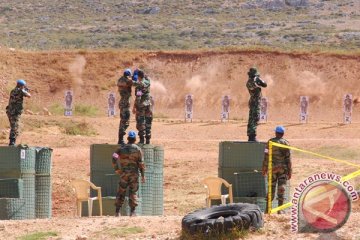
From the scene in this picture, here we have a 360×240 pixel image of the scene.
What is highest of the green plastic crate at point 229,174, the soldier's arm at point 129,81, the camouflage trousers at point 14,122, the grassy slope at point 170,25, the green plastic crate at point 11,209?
the grassy slope at point 170,25

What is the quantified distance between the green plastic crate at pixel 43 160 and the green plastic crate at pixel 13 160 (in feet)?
1.26

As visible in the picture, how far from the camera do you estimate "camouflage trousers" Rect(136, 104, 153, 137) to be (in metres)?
22.5

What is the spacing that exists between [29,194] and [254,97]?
16.2 ft

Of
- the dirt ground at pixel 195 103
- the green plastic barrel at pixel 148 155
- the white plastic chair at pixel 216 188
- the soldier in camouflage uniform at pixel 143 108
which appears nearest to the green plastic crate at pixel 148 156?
the green plastic barrel at pixel 148 155

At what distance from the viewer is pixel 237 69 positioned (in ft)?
197

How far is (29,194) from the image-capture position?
2183 centimetres

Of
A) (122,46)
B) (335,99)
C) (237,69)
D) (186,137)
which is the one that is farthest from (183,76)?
(122,46)

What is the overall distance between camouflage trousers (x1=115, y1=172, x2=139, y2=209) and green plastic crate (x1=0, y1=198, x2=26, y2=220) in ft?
8.33

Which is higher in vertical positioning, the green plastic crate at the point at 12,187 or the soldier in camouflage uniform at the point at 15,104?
the soldier in camouflage uniform at the point at 15,104

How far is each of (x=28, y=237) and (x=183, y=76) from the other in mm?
43714

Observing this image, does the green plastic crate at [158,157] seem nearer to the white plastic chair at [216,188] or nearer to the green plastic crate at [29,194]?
the white plastic chair at [216,188]

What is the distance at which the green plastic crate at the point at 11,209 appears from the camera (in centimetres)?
2131

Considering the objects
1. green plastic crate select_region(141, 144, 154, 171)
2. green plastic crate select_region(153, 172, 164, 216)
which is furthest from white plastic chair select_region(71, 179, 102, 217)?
green plastic crate select_region(153, 172, 164, 216)

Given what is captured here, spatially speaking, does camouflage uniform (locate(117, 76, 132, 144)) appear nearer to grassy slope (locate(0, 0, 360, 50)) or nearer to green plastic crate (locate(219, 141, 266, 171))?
green plastic crate (locate(219, 141, 266, 171))
